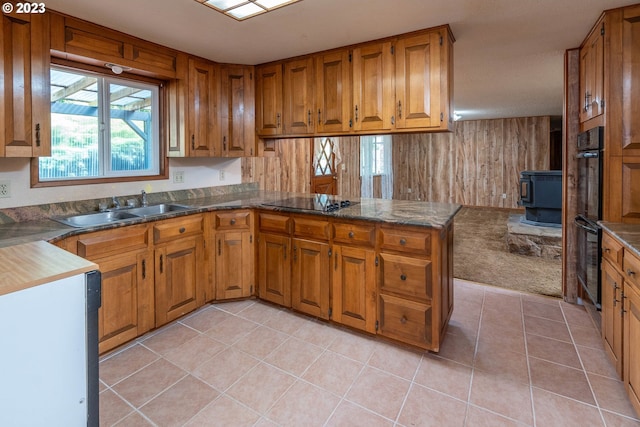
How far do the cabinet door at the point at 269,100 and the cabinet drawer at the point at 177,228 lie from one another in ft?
3.77

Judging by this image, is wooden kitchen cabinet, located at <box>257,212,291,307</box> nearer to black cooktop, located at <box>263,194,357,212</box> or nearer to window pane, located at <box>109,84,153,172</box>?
black cooktop, located at <box>263,194,357,212</box>

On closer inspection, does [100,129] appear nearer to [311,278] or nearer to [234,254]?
[234,254]

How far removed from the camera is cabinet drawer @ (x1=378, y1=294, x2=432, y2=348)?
2168 millimetres

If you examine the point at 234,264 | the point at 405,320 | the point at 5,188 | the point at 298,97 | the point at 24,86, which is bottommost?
the point at 405,320

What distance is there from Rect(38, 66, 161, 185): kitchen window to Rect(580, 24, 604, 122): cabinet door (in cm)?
343

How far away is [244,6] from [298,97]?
1033 mm

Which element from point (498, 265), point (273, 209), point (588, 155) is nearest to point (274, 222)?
point (273, 209)

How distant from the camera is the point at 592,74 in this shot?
2514 mm

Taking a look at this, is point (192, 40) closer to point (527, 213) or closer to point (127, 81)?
point (127, 81)

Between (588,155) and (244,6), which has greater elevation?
(244,6)

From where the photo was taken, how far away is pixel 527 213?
17.2 ft

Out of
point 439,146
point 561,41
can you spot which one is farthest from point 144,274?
point 439,146

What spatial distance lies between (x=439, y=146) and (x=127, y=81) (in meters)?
7.32

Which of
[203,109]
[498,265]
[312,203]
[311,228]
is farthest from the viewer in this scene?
[498,265]
